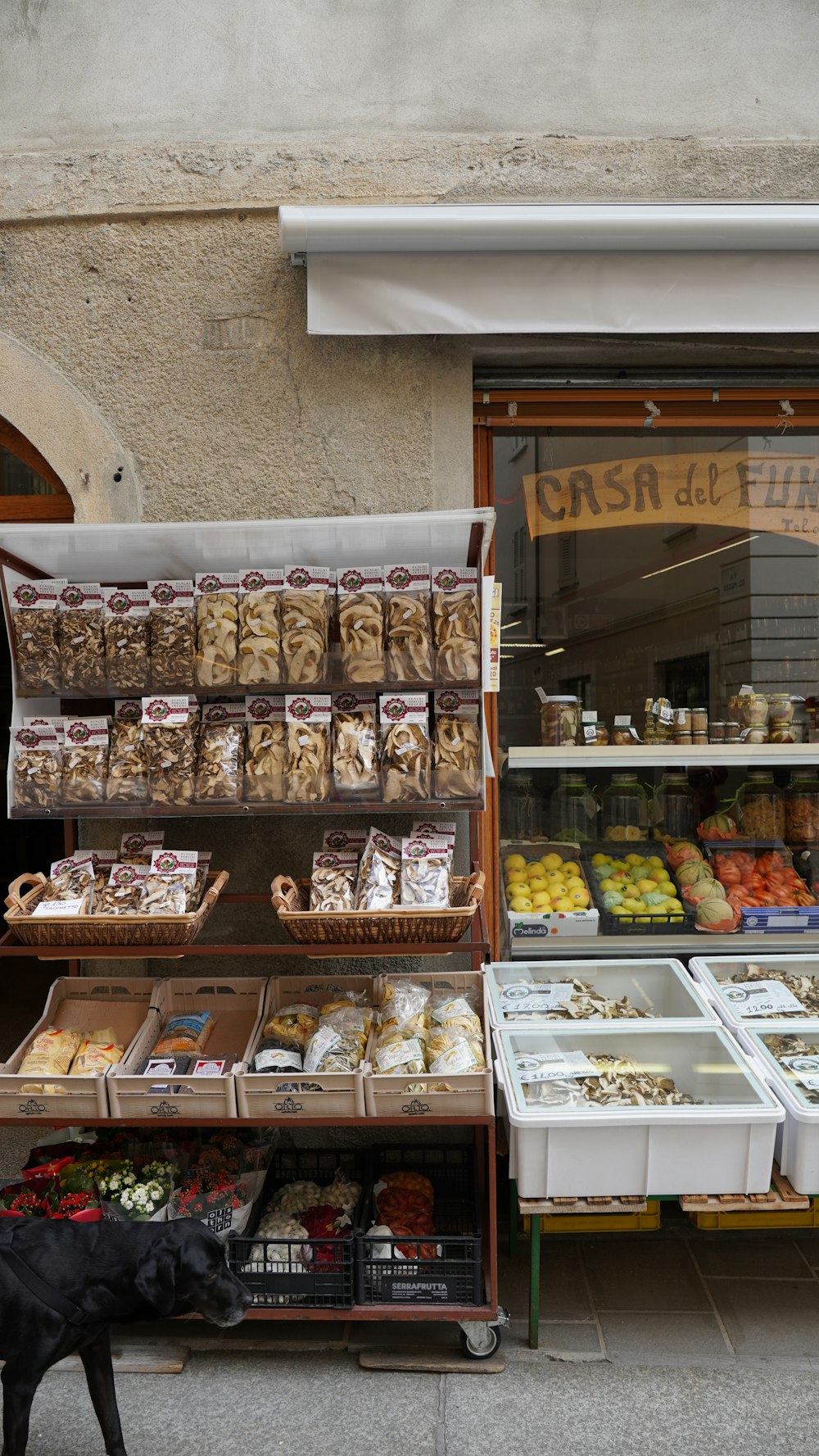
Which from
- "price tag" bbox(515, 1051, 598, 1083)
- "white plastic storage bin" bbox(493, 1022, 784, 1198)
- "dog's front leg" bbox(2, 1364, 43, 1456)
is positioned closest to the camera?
"dog's front leg" bbox(2, 1364, 43, 1456)

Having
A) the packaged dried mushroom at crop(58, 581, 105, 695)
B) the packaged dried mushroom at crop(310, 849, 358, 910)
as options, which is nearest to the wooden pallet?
the packaged dried mushroom at crop(310, 849, 358, 910)

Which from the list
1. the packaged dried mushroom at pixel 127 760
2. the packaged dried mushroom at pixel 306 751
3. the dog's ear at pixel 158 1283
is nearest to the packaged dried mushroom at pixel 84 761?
the packaged dried mushroom at pixel 127 760

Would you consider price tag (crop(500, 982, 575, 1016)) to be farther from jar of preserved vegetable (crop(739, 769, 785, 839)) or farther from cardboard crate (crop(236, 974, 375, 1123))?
jar of preserved vegetable (crop(739, 769, 785, 839))

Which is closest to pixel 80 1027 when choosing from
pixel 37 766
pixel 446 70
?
pixel 37 766

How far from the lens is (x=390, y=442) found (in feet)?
11.9

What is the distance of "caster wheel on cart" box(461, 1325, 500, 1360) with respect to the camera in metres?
2.86

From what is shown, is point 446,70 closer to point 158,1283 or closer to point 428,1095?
point 428,1095

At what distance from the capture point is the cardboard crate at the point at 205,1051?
2881 millimetres

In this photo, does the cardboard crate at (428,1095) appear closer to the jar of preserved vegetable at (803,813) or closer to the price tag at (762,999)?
the price tag at (762,999)

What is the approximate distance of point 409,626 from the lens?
3.09 meters

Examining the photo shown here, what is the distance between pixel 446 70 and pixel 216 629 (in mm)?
2554

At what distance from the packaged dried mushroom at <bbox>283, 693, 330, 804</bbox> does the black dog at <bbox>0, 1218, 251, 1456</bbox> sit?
4.24 feet

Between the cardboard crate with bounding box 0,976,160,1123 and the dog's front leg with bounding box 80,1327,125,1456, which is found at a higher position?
the cardboard crate with bounding box 0,976,160,1123

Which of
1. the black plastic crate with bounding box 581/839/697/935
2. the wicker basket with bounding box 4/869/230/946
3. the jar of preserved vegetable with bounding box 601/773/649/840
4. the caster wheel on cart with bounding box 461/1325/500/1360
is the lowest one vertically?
the caster wheel on cart with bounding box 461/1325/500/1360
